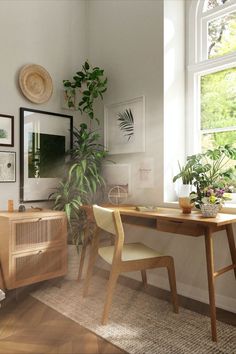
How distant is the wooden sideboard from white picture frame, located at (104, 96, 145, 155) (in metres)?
0.96

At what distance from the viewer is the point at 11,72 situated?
9.97 feet

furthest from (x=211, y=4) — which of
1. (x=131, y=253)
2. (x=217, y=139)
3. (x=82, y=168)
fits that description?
(x=131, y=253)

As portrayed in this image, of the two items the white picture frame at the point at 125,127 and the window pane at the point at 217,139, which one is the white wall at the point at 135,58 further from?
the window pane at the point at 217,139

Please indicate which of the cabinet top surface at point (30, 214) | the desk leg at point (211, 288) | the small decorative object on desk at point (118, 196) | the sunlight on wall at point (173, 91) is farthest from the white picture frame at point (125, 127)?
the desk leg at point (211, 288)

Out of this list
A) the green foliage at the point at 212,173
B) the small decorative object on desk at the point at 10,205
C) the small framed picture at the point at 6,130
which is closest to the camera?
the green foliage at the point at 212,173

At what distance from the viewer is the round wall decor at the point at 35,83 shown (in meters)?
3.08

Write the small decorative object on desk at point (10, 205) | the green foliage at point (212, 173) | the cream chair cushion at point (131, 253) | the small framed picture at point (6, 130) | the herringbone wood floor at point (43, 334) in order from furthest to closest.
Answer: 1. the small framed picture at point (6, 130)
2. the small decorative object on desk at point (10, 205)
3. the green foliage at point (212, 173)
4. the cream chair cushion at point (131, 253)
5. the herringbone wood floor at point (43, 334)

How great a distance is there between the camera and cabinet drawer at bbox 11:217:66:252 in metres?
2.61

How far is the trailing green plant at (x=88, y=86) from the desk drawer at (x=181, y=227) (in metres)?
1.61

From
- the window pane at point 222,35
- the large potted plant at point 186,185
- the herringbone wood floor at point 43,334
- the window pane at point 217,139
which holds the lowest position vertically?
the herringbone wood floor at point 43,334

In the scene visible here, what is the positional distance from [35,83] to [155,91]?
4.00ft

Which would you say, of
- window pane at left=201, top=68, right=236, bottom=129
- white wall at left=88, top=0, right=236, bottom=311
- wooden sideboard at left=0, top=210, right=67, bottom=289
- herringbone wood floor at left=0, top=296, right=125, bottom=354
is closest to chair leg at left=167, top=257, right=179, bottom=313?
white wall at left=88, top=0, right=236, bottom=311

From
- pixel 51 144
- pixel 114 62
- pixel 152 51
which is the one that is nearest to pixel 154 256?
pixel 51 144

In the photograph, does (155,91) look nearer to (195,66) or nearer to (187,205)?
(195,66)
